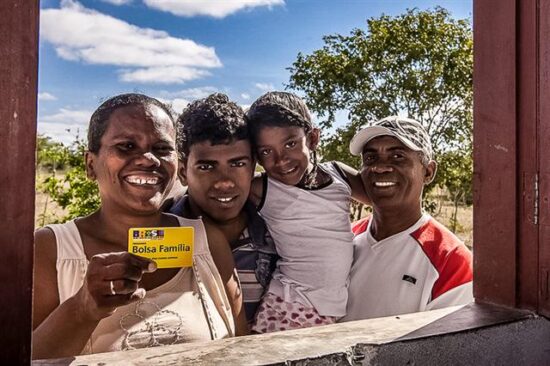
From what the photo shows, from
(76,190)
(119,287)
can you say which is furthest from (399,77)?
(119,287)

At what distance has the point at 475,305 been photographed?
143cm

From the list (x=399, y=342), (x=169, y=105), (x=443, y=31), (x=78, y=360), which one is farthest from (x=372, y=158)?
(x=443, y=31)

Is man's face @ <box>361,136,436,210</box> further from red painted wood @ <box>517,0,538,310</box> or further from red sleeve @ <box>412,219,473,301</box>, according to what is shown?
red painted wood @ <box>517,0,538,310</box>

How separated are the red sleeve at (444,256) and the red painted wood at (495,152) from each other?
0.68 m

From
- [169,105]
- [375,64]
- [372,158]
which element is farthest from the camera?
[375,64]

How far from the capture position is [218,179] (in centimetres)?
206

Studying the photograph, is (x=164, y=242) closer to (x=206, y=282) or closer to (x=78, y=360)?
(x=206, y=282)

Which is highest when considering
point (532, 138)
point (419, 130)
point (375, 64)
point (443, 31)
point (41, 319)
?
point (443, 31)

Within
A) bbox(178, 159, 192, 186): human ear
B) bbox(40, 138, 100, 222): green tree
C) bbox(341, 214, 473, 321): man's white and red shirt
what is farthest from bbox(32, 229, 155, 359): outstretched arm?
bbox(40, 138, 100, 222): green tree

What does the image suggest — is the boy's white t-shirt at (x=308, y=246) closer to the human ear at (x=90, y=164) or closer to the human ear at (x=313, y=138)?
the human ear at (x=313, y=138)

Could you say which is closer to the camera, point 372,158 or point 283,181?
point 283,181

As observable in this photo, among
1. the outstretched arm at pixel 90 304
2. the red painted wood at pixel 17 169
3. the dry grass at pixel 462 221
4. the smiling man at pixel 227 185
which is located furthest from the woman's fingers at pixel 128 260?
the dry grass at pixel 462 221

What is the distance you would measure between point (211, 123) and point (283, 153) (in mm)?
336

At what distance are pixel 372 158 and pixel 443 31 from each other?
221 inches
